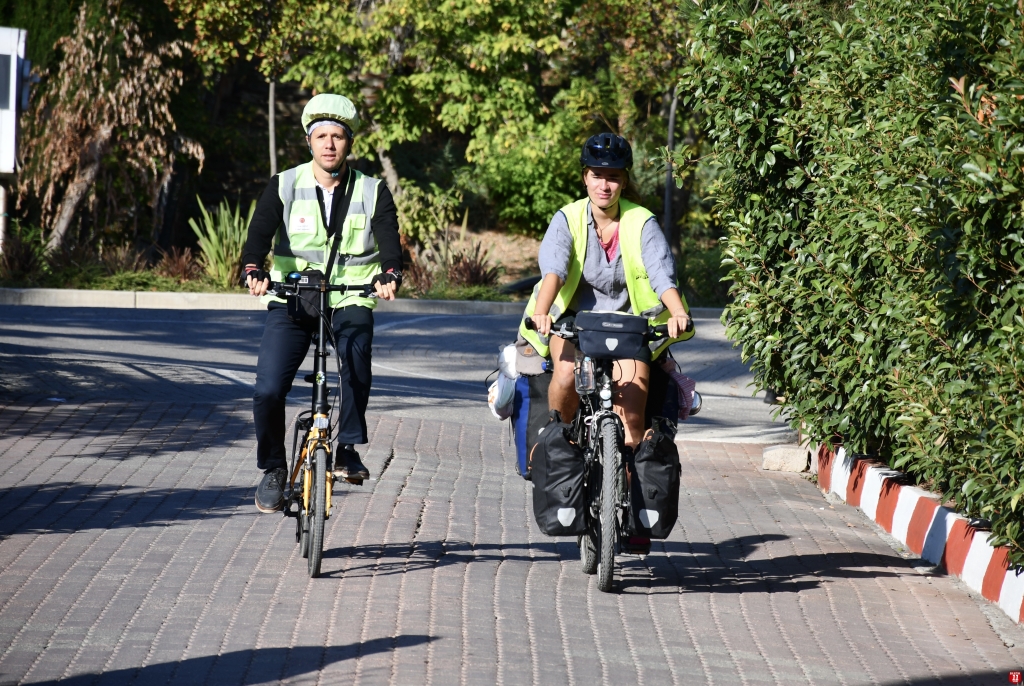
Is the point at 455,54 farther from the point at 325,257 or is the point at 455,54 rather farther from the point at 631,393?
the point at 631,393

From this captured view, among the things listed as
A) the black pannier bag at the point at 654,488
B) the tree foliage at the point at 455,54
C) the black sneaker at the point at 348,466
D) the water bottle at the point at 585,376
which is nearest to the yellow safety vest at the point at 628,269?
the water bottle at the point at 585,376

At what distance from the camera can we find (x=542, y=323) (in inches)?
220

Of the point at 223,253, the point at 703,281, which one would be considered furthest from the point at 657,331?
the point at 703,281

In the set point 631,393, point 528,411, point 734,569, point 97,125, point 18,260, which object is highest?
point 97,125

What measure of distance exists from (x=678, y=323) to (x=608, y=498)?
0.81 metres

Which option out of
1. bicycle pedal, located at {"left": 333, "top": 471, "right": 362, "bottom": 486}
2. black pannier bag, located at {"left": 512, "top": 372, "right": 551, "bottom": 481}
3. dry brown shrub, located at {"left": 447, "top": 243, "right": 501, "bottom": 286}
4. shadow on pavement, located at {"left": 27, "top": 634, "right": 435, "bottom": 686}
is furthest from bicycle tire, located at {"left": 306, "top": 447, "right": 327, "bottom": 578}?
dry brown shrub, located at {"left": 447, "top": 243, "right": 501, "bottom": 286}

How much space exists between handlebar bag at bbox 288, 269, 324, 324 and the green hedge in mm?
2701

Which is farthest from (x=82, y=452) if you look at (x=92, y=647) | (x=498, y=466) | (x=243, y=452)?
(x=92, y=647)

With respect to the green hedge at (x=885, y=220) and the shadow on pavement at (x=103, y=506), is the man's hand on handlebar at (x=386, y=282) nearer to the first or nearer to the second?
the shadow on pavement at (x=103, y=506)

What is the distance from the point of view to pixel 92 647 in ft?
15.4

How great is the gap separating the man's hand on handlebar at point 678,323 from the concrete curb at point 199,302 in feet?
49.1

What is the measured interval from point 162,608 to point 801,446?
216 inches

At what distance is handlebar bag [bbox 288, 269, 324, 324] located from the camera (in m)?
5.80

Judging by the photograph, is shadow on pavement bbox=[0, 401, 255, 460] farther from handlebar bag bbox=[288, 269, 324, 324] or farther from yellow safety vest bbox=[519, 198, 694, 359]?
yellow safety vest bbox=[519, 198, 694, 359]
